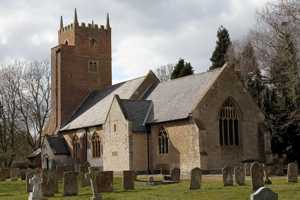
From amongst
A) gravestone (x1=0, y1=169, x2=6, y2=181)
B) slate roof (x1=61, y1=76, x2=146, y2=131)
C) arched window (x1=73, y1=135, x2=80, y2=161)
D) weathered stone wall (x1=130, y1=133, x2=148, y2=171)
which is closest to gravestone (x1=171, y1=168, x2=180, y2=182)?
weathered stone wall (x1=130, y1=133, x2=148, y2=171)

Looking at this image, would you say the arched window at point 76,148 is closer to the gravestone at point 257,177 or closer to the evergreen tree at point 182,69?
the evergreen tree at point 182,69

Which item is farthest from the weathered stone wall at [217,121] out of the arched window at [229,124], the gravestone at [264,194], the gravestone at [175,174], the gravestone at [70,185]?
the gravestone at [264,194]

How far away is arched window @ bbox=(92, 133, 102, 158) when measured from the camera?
156 ft

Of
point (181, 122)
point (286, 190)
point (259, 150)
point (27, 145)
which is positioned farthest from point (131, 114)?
point (27, 145)

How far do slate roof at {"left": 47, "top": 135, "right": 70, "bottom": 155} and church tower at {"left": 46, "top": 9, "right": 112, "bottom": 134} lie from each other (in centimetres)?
189

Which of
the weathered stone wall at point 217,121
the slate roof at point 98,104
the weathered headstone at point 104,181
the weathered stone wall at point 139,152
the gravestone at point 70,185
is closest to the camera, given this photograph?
the gravestone at point 70,185

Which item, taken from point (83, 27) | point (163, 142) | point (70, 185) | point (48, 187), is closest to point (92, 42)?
point (83, 27)

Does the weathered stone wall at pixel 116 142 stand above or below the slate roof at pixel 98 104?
below

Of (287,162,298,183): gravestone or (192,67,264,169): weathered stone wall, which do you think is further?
(192,67,264,169): weathered stone wall

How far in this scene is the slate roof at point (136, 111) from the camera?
1658 inches

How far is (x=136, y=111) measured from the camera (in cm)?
4325

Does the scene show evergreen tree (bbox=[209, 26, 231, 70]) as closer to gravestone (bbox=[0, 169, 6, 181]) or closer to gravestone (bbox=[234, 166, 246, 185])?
gravestone (bbox=[0, 169, 6, 181])

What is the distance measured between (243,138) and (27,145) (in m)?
36.3

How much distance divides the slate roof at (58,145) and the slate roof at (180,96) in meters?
11.9
